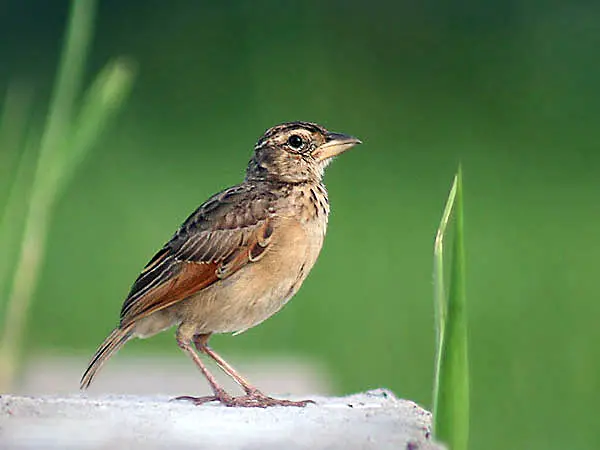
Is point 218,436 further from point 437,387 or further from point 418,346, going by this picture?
point 418,346

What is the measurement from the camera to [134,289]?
11.2 feet

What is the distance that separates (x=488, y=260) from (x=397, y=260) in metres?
0.57

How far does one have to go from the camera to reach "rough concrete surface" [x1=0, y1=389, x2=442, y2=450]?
2100mm

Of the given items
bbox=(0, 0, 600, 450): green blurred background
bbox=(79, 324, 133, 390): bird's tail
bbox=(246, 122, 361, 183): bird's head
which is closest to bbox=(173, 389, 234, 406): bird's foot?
bbox=(79, 324, 133, 390): bird's tail

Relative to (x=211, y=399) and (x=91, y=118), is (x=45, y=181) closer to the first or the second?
(x=91, y=118)

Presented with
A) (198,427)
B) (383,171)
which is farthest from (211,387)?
(383,171)

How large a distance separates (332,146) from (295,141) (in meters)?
0.10

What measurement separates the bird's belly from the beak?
383 millimetres

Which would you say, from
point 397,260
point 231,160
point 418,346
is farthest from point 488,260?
point 231,160

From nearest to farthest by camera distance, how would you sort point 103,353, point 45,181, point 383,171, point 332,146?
point 45,181 → point 103,353 → point 332,146 → point 383,171

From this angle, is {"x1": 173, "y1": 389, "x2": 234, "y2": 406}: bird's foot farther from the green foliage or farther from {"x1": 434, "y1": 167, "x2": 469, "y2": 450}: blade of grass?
{"x1": 434, "y1": 167, "x2": 469, "y2": 450}: blade of grass

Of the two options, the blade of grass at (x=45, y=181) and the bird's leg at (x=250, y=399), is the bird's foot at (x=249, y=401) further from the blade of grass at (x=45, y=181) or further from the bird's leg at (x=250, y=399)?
the blade of grass at (x=45, y=181)

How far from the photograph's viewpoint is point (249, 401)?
3.00m

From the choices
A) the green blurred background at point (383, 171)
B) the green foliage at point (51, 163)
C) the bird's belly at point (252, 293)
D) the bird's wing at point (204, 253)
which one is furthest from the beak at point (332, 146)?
the green blurred background at point (383, 171)
